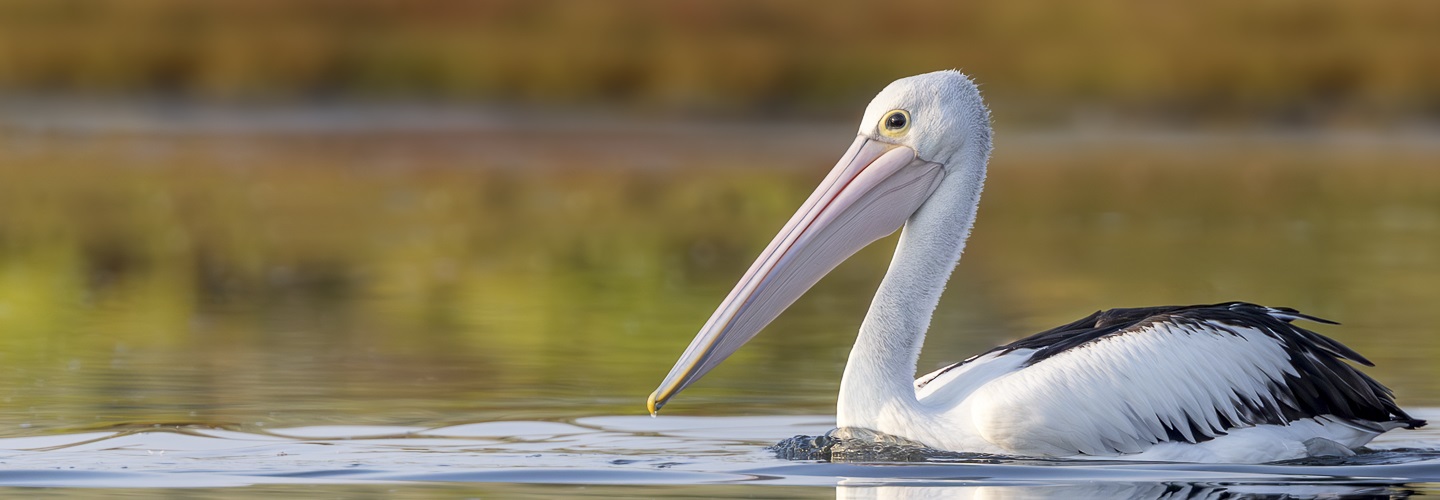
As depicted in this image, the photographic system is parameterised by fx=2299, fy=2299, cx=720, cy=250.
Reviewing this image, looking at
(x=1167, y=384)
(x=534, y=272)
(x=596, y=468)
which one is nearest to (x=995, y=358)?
(x=1167, y=384)

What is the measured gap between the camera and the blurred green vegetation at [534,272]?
7.82 meters

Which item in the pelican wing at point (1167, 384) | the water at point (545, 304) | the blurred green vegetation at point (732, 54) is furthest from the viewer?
the blurred green vegetation at point (732, 54)

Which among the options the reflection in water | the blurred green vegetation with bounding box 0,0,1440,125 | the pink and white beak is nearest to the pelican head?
the pink and white beak

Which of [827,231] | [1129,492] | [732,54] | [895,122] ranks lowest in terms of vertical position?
[1129,492]

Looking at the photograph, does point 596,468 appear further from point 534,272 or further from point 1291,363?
point 534,272

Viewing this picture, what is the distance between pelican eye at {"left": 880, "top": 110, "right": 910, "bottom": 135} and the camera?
257 inches

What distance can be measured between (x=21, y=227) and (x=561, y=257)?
3961mm

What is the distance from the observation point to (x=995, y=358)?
648cm

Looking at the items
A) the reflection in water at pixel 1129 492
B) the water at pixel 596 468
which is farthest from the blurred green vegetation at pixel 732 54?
the reflection in water at pixel 1129 492

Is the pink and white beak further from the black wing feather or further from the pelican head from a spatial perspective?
the black wing feather

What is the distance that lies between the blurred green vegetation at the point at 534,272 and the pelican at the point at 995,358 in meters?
0.96

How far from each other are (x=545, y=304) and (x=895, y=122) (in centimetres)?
435

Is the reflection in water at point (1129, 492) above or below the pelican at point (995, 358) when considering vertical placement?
below

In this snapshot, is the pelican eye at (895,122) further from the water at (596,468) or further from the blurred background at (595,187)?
the blurred background at (595,187)
